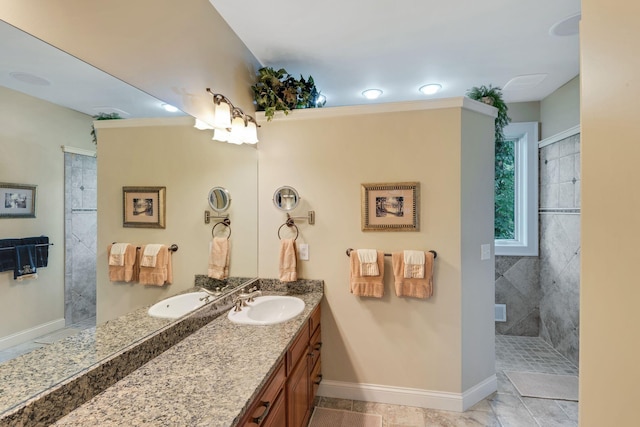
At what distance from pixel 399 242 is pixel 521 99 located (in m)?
2.44

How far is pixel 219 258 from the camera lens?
207cm

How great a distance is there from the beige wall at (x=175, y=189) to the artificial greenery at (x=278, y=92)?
395 mm

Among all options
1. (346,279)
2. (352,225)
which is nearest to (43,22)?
(352,225)

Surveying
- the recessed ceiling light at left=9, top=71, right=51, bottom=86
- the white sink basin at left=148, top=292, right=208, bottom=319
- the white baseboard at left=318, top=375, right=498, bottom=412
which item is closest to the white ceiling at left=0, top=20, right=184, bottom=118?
the recessed ceiling light at left=9, top=71, right=51, bottom=86

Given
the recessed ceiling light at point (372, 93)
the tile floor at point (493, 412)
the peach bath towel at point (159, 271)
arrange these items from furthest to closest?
the recessed ceiling light at point (372, 93) → the tile floor at point (493, 412) → the peach bath towel at point (159, 271)

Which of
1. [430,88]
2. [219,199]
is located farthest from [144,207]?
[430,88]

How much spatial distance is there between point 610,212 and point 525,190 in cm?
349

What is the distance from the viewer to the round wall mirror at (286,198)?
237 centimetres

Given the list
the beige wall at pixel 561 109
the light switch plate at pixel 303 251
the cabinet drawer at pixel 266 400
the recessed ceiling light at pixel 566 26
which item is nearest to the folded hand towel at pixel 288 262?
the light switch plate at pixel 303 251

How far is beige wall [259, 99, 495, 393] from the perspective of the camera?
221 cm

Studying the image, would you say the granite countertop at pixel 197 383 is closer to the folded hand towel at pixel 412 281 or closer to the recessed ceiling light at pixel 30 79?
the folded hand towel at pixel 412 281

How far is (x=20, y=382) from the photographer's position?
913mm

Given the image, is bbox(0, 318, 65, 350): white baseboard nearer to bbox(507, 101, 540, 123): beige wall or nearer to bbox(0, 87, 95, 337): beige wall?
bbox(0, 87, 95, 337): beige wall

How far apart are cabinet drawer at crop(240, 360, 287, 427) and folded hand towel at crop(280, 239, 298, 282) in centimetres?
88
